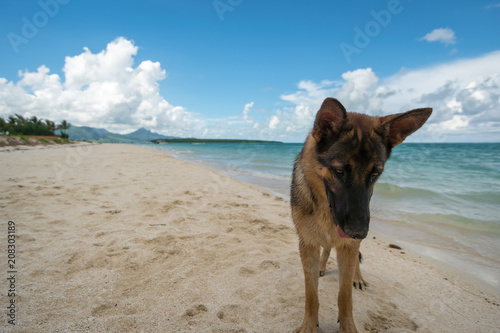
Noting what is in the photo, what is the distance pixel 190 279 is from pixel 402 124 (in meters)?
3.35

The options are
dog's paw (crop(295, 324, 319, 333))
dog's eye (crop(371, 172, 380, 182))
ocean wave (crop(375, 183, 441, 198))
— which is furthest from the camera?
ocean wave (crop(375, 183, 441, 198))

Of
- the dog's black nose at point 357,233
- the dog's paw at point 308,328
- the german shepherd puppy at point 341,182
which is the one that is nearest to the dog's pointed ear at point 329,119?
the german shepherd puppy at point 341,182

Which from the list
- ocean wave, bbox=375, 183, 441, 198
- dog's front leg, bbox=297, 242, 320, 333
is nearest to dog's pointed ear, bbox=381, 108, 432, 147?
dog's front leg, bbox=297, 242, 320, 333

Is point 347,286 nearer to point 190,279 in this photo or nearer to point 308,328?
point 308,328

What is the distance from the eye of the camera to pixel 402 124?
96.0 inches

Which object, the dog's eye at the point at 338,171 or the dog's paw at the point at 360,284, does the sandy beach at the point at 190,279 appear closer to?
the dog's paw at the point at 360,284

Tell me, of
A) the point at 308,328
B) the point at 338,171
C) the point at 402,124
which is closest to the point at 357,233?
the point at 338,171

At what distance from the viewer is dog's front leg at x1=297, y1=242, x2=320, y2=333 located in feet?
8.66

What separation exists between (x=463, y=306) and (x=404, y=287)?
677mm

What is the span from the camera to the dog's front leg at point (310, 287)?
2641 mm

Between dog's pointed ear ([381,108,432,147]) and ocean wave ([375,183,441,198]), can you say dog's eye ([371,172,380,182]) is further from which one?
ocean wave ([375,183,441,198])

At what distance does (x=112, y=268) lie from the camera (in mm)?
3455

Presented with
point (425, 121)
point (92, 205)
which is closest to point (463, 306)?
point (425, 121)

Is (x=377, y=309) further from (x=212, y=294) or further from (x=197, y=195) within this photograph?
(x=197, y=195)
